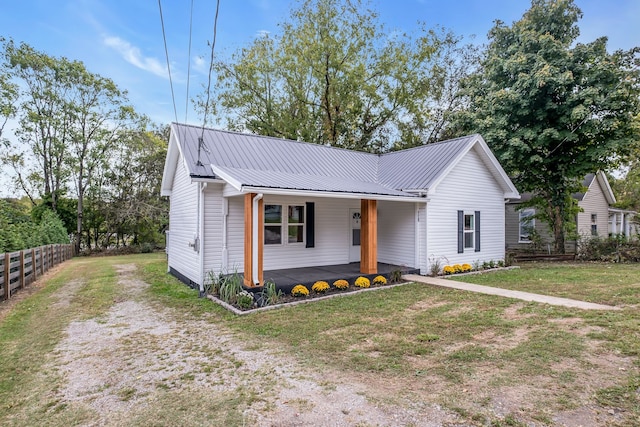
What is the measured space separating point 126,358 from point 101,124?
83.8 ft

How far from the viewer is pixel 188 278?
1015 centimetres

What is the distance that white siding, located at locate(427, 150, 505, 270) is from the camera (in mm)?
11391

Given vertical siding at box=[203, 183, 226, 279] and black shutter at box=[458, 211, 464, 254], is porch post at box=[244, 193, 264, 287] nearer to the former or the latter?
vertical siding at box=[203, 183, 226, 279]

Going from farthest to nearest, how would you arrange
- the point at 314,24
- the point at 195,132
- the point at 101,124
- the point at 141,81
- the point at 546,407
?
the point at 101,124
the point at 314,24
the point at 141,81
the point at 195,132
the point at 546,407

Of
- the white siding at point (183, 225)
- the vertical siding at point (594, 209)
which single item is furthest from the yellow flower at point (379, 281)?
the vertical siding at point (594, 209)

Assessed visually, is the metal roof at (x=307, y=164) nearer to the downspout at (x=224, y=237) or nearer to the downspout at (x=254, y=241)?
the downspout at (x=254, y=241)

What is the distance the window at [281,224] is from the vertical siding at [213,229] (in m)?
1.44

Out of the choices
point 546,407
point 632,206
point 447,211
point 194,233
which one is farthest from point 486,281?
point 632,206

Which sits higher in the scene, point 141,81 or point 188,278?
point 141,81

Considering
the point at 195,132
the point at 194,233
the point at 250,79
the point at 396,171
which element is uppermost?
the point at 250,79

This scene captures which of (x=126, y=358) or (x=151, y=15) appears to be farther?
(x=151, y=15)

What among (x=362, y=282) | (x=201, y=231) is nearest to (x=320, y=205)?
(x=362, y=282)

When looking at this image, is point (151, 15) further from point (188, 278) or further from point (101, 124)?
point (101, 124)

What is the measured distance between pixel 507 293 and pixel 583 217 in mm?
16409
